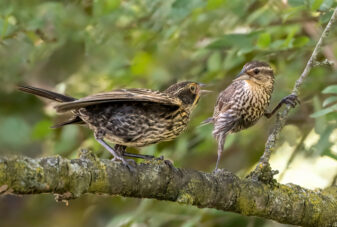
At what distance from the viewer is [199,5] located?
4973mm

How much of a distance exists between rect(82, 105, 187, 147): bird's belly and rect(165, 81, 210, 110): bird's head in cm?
30

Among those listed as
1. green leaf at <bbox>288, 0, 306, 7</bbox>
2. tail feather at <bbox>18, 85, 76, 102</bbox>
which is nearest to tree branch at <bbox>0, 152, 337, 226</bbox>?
tail feather at <bbox>18, 85, 76, 102</bbox>

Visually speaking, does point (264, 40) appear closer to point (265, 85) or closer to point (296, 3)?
point (296, 3)

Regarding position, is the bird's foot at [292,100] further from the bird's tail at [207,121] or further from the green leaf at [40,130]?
the green leaf at [40,130]

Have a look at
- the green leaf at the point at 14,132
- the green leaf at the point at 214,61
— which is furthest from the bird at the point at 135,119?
the green leaf at the point at 14,132

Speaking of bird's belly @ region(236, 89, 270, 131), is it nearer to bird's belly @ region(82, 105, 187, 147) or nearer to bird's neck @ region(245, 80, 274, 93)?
bird's neck @ region(245, 80, 274, 93)

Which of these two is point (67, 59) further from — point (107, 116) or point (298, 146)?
point (298, 146)

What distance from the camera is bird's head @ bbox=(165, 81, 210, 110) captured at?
4715 mm

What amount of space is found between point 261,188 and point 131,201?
11.6 feet

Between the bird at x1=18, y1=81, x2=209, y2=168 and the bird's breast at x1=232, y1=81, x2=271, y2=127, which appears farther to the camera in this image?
the bird's breast at x1=232, y1=81, x2=271, y2=127

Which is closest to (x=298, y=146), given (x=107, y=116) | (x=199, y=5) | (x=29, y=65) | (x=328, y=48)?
(x=328, y=48)

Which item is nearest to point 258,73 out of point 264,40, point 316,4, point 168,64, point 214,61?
point 264,40

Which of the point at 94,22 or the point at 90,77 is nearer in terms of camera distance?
the point at 94,22

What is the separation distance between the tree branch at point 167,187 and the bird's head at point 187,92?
2.87 feet
